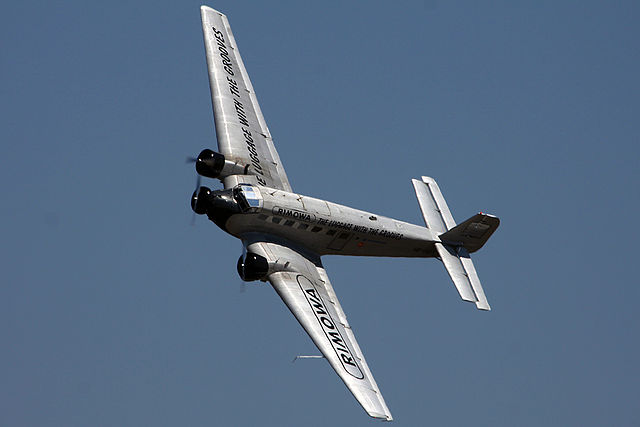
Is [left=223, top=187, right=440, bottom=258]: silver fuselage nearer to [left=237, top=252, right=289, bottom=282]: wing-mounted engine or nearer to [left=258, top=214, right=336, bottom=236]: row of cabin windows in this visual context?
[left=258, top=214, right=336, bottom=236]: row of cabin windows

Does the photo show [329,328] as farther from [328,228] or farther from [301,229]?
[328,228]

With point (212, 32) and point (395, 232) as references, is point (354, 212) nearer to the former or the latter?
point (395, 232)

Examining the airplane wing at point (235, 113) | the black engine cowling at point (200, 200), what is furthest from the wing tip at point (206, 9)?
the black engine cowling at point (200, 200)

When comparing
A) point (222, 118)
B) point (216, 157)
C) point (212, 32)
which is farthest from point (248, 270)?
point (212, 32)

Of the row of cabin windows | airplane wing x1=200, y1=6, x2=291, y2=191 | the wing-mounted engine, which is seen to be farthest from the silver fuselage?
airplane wing x1=200, y1=6, x2=291, y2=191

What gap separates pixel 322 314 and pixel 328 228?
5.28 metres

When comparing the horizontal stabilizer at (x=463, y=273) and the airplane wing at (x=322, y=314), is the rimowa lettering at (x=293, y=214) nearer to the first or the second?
the airplane wing at (x=322, y=314)

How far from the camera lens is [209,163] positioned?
57500 mm

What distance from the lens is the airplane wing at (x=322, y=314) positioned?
4975 cm

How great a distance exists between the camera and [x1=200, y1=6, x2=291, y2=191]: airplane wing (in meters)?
59.6

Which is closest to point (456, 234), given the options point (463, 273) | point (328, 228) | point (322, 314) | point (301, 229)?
point (463, 273)

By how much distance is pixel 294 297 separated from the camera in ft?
176

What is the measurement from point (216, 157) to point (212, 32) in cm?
1070

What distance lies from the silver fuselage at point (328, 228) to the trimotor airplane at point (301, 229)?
5 centimetres
